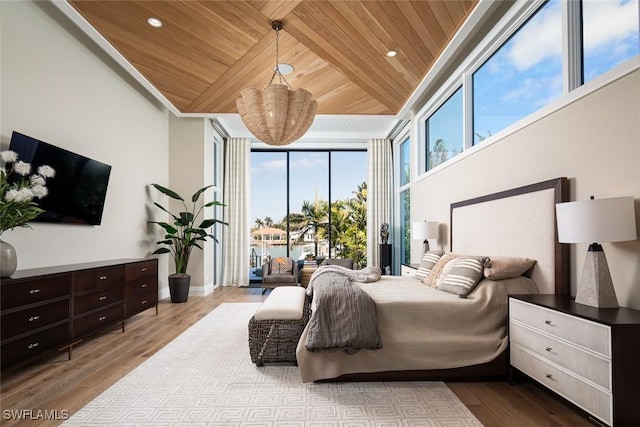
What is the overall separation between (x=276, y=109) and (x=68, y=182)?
2242 mm

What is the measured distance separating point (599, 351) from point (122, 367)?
322 cm

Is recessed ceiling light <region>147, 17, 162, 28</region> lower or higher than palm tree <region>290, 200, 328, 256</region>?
higher

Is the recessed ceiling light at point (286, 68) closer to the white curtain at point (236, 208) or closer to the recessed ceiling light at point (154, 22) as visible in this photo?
the recessed ceiling light at point (154, 22)

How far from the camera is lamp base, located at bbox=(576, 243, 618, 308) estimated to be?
1816 millimetres

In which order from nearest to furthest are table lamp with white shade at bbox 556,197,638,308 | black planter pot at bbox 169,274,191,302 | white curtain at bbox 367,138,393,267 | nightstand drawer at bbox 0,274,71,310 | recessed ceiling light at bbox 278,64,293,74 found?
table lamp with white shade at bbox 556,197,638,308 → nightstand drawer at bbox 0,274,71,310 → recessed ceiling light at bbox 278,64,293,74 → black planter pot at bbox 169,274,191,302 → white curtain at bbox 367,138,393,267

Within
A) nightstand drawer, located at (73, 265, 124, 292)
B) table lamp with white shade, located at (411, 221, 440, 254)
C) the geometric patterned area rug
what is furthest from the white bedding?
nightstand drawer, located at (73, 265, 124, 292)

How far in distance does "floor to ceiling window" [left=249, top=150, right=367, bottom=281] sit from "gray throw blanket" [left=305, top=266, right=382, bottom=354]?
4.94 metres

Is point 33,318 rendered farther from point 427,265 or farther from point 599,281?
point 599,281

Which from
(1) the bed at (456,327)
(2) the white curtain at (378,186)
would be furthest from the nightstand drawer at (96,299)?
(2) the white curtain at (378,186)

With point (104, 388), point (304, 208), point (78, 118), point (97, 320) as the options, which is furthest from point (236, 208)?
point (104, 388)

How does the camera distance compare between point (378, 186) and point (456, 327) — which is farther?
point (378, 186)

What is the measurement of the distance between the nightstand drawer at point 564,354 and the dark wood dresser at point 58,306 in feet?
11.3

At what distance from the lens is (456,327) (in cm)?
241

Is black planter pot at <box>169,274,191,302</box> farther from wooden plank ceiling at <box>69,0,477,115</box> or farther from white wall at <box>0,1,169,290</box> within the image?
wooden plank ceiling at <box>69,0,477,115</box>
